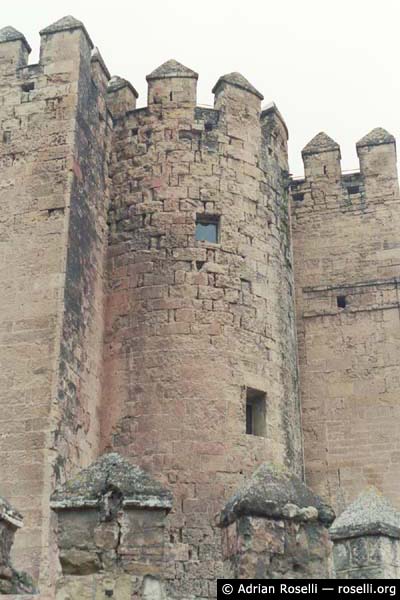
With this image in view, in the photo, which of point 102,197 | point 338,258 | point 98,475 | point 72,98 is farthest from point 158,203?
point 98,475

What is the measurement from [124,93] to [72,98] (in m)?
1.91

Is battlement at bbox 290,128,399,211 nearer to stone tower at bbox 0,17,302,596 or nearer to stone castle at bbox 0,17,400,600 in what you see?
→ stone castle at bbox 0,17,400,600

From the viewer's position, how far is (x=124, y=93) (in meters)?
15.2

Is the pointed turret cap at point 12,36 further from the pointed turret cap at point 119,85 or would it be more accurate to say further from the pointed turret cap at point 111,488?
the pointed turret cap at point 111,488

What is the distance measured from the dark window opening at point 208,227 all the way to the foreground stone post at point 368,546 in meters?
6.70

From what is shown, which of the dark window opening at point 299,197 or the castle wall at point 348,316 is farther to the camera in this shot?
the dark window opening at point 299,197

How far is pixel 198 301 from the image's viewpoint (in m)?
13.4

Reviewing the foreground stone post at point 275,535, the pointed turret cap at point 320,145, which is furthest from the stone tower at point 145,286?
the foreground stone post at point 275,535

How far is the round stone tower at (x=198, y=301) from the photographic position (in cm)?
1261

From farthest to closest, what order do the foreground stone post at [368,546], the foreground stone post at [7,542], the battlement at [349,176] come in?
the battlement at [349,176]
the foreground stone post at [368,546]
the foreground stone post at [7,542]

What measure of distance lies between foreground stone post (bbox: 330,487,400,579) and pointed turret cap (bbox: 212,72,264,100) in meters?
8.73

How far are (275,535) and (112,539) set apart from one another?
1167 millimetres

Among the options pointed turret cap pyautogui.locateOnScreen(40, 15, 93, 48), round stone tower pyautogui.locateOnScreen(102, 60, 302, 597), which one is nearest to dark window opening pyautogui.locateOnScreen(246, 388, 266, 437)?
round stone tower pyautogui.locateOnScreen(102, 60, 302, 597)

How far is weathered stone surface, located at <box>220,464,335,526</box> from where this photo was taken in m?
7.00
